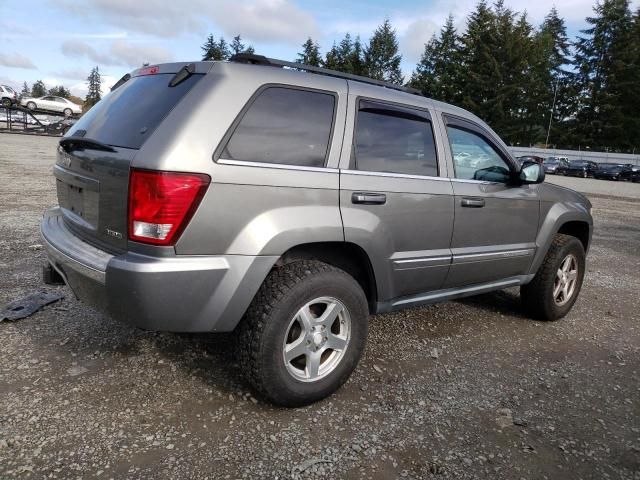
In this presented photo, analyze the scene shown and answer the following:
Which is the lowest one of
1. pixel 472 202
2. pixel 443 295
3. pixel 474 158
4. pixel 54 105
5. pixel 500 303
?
pixel 500 303

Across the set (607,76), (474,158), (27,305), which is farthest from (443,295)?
(607,76)

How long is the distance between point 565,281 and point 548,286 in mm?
357

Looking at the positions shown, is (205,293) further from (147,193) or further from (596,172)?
(596,172)

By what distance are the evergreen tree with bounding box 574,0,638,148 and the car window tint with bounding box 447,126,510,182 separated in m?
65.7

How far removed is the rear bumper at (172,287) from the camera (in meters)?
2.31

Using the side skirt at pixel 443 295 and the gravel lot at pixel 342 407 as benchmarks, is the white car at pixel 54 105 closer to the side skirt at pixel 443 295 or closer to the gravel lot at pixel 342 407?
the gravel lot at pixel 342 407

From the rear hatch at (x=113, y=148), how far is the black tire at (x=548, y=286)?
3361 millimetres

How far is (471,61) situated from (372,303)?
69261 millimetres

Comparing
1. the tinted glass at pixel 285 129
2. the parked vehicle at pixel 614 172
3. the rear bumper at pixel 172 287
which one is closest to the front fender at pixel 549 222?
the tinted glass at pixel 285 129

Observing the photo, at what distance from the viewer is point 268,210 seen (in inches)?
98.5

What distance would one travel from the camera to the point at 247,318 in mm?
2609

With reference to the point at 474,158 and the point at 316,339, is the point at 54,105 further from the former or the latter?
the point at 316,339

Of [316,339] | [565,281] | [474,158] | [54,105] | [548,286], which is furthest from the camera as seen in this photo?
[54,105]

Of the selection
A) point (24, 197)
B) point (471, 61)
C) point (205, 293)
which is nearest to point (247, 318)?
point (205, 293)
